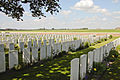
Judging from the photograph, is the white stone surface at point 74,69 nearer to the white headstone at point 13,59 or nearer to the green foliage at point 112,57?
the white headstone at point 13,59

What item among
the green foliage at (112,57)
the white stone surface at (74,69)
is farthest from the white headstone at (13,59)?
the green foliage at (112,57)

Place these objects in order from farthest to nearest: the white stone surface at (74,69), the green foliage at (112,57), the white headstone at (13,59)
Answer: the green foliage at (112,57)
the white headstone at (13,59)
the white stone surface at (74,69)

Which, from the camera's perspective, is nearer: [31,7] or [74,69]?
[74,69]

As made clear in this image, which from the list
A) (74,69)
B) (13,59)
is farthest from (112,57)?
(13,59)

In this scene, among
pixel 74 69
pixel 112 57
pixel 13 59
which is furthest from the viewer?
pixel 112 57

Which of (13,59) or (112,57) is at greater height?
(13,59)

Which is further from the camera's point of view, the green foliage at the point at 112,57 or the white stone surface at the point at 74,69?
the green foliage at the point at 112,57

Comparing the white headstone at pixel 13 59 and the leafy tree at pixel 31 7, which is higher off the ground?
the leafy tree at pixel 31 7

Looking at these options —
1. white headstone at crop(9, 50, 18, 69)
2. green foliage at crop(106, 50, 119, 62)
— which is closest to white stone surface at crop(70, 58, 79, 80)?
white headstone at crop(9, 50, 18, 69)

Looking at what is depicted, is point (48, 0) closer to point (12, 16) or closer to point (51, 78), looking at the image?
point (12, 16)

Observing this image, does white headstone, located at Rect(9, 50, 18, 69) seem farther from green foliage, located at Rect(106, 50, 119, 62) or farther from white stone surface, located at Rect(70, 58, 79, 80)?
green foliage, located at Rect(106, 50, 119, 62)

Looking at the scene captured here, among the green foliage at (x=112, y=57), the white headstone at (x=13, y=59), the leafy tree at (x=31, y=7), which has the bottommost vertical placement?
the green foliage at (x=112, y=57)

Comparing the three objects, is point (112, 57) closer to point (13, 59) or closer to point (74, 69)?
point (74, 69)

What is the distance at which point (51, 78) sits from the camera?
4.05 m
